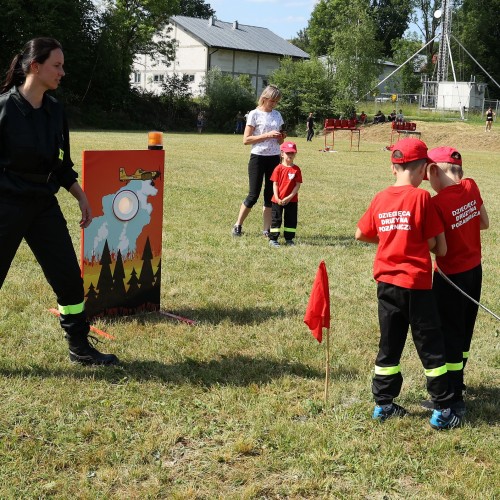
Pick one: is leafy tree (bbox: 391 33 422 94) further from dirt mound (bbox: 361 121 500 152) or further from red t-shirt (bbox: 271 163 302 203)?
red t-shirt (bbox: 271 163 302 203)

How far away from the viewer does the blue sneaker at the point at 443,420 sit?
3805 mm

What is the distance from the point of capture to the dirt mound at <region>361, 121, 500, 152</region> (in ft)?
115

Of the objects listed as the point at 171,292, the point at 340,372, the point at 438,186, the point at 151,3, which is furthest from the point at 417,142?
the point at 151,3

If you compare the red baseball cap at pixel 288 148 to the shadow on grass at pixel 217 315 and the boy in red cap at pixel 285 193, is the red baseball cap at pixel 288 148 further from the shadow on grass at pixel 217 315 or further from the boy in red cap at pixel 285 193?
the shadow on grass at pixel 217 315

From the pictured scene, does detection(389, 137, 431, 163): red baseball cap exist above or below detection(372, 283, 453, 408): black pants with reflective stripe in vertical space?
above

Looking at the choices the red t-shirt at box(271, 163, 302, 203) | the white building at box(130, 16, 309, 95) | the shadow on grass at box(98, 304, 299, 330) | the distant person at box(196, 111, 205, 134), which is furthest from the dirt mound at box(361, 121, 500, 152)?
the shadow on grass at box(98, 304, 299, 330)

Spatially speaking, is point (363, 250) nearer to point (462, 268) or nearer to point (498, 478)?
point (462, 268)

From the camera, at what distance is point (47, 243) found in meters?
4.33

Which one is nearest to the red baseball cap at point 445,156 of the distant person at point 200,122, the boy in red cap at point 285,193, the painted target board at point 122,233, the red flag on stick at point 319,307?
the red flag on stick at point 319,307

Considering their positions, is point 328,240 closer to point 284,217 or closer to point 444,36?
point 284,217

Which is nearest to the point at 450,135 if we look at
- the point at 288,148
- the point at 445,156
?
the point at 288,148

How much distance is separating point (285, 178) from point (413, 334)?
4981 millimetres

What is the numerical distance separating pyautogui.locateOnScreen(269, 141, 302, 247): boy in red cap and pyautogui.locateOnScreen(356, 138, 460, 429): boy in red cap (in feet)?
15.4

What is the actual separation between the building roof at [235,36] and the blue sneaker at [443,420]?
6337 centimetres
